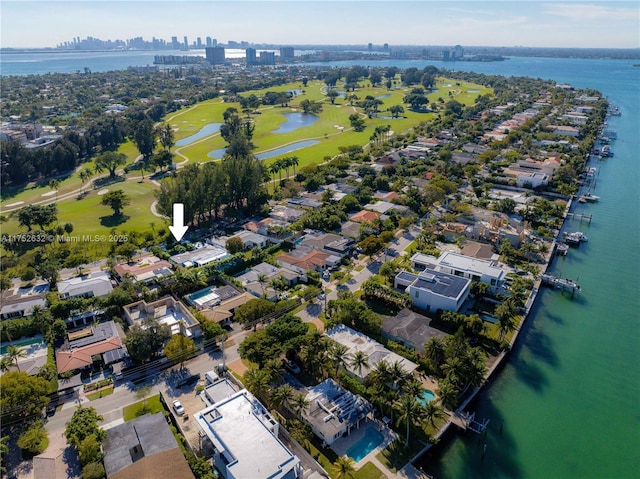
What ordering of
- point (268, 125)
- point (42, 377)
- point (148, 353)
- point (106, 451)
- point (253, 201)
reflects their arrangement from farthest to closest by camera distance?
point (268, 125) → point (253, 201) → point (148, 353) → point (42, 377) → point (106, 451)

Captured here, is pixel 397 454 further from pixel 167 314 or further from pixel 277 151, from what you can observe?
pixel 277 151

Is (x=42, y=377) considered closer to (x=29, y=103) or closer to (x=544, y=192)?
(x=544, y=192)

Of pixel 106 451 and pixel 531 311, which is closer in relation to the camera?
pixel 106 451

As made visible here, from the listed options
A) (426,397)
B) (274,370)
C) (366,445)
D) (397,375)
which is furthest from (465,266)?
(274,370)

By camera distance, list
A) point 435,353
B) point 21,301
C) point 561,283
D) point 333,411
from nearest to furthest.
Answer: point 333,411, point 435,353, point 21,301, point 561,283

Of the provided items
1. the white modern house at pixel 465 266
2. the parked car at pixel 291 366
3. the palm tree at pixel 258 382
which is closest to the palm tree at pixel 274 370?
the palm tree at pixel 258 382

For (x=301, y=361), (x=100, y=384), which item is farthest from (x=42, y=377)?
(x=301, y=361)
